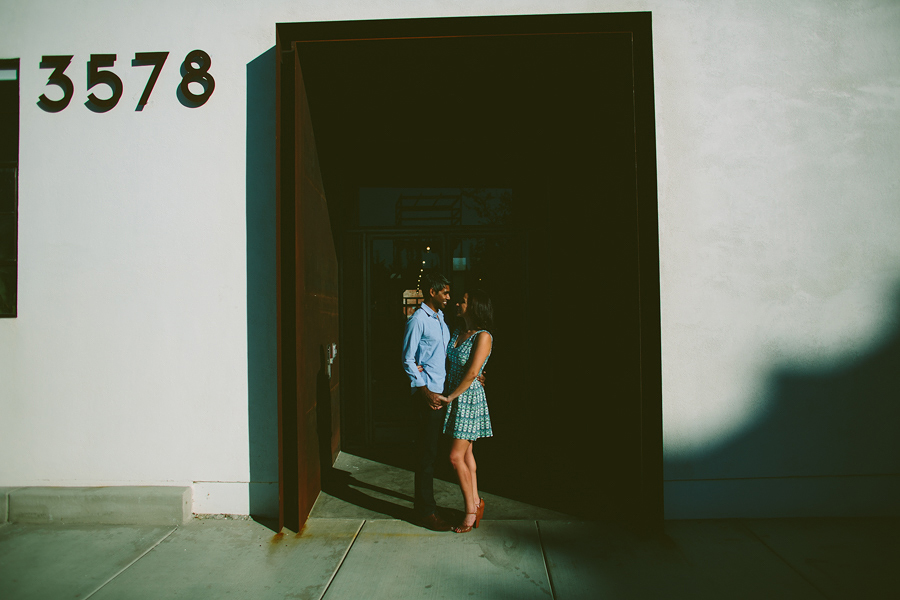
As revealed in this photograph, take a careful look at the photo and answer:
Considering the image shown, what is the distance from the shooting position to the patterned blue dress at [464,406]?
11.2 ft

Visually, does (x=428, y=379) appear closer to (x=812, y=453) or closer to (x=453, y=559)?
(x=453, y=559)

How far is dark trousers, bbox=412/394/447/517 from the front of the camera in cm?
354

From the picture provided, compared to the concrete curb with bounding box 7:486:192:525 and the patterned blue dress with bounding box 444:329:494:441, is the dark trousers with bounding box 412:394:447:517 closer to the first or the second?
the patterned blue dress with bounding box 444:329:494:441

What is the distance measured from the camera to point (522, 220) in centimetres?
597

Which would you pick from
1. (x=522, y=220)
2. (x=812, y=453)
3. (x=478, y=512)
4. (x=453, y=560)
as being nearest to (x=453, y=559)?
(x=453, y=560)

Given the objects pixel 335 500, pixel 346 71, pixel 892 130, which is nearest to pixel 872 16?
pixel 892 130

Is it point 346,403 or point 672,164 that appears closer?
point 672,164

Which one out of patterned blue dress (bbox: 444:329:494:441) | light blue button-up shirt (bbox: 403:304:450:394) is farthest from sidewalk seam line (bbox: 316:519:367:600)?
light blue button-up shirt (bbox: 403:304:450:394)

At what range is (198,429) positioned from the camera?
3.80 m

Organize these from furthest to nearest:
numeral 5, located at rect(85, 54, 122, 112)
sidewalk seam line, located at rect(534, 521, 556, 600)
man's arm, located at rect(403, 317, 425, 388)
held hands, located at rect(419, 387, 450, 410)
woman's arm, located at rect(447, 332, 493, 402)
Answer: numeral 5, located at rect(85, 54, 122, 112)
man's arm, located at rect(403, 317, 425, 388)
held hands, located at rect(419, 387, 450, 410)
woman's arm, located at rect(447, 332, 493, 402)
sidewalk seam line, located at rect(534, 521, 556, 600)

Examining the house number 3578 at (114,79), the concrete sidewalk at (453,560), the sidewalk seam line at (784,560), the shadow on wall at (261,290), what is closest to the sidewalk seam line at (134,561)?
the concrete sidewalk at (453,560)

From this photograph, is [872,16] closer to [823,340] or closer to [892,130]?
[892,130]

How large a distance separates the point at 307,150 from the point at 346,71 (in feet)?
2.52

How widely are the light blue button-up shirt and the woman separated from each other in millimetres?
203
